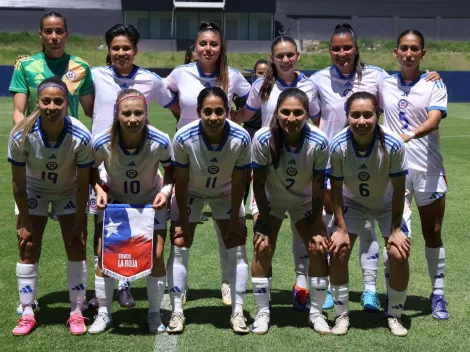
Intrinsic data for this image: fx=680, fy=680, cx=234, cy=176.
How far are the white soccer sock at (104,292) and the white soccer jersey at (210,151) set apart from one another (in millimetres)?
966

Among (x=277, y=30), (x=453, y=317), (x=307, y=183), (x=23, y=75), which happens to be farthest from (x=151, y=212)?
(x=277, y=30)

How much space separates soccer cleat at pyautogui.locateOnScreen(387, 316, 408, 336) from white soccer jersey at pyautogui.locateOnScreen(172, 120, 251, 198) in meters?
1.50

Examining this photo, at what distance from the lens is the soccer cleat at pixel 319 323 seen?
4.77m

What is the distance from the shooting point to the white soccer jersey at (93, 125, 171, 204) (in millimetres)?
4738

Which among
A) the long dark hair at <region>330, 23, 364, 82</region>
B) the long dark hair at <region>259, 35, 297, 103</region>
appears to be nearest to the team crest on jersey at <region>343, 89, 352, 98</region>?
the long dark hair at <region>330, 23, 364, 82</region>

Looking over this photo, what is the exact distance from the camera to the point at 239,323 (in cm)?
482

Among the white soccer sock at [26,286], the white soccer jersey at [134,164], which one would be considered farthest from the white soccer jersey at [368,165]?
the white soccer sock at [26,286]

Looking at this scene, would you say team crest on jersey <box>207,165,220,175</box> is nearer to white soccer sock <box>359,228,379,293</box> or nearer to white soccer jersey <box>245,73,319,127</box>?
white soccer jersey <box>245,73,319,127</box>

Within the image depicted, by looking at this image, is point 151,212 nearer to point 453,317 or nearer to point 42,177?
point 42,177

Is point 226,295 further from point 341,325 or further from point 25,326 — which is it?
point 25,326

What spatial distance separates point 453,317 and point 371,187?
1.21 meters

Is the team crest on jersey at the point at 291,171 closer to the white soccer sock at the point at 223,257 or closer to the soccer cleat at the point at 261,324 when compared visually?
the white soccer sock at the point at 223,257

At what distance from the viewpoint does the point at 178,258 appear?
4.90 meters

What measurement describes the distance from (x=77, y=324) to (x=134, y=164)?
1.19m
